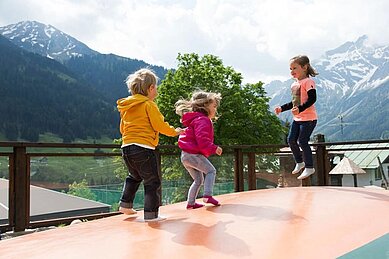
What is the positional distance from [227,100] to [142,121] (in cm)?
1995

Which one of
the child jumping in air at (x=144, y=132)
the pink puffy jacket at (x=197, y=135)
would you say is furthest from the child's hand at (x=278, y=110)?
the child jumping in air at (x=144, y=132)

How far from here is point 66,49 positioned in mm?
184000

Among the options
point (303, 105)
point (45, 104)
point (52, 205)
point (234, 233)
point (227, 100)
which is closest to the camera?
point (234, 233)

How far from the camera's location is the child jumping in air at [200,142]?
317cm

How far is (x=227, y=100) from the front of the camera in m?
22.6

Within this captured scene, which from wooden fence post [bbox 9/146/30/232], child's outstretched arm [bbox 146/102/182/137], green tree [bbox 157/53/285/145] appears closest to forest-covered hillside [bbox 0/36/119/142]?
green tree [bbox 157/53/285/145]

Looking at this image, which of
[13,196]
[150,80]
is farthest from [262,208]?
[13,196]

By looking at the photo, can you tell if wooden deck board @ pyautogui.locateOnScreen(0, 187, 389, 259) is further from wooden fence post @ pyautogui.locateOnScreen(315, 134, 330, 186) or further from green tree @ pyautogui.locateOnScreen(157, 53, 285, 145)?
green tree @ pyautogui.locateOnScreen(157, 53, 285, 145)

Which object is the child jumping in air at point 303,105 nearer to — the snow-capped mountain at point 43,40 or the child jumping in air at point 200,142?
the child jumping in air at point 200,142

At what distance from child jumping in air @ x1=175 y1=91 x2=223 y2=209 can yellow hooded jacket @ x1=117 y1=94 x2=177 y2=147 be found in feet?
1.21

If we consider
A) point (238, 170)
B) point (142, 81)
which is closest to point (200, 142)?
point (142, 81)

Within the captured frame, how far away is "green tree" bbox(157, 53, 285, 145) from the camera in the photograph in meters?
22.1

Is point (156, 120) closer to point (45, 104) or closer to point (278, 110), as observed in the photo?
point (278, 110)

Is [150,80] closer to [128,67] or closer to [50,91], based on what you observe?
[50,91]
